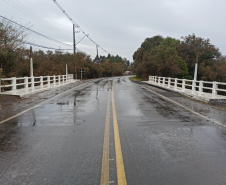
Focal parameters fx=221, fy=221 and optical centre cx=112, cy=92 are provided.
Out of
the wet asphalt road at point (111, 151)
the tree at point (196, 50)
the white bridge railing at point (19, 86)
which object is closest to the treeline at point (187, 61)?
the tree at point (196, 50)

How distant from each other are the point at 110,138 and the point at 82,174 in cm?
207

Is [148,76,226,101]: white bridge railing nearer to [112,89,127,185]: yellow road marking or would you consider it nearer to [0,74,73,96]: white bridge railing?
[112,89,127,185]: yellow road marking

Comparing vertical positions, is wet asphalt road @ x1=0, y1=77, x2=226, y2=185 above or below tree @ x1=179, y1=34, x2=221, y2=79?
below

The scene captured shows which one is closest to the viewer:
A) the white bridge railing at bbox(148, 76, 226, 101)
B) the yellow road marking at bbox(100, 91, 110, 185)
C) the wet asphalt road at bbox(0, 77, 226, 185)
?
the yellow road marking at bbox(100, 91, 110, 185)

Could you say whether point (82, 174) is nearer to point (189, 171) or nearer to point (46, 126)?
point (189, 171)

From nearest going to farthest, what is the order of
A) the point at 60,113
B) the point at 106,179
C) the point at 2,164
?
the point at 106,179
the point at 2,164
the point at 60,113

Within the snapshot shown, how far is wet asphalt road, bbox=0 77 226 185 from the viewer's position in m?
3.76

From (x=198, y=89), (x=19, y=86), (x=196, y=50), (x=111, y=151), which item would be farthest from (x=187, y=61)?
(x=111, y=151)

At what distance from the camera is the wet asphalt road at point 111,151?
3756 millimetres

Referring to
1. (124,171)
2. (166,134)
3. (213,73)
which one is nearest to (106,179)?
(124,171)

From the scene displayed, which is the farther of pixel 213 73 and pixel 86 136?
pixel 213 73

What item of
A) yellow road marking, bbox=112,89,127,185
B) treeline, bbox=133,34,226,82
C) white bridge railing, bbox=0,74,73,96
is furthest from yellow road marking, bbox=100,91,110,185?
treeline, bbox=133,34,226,82

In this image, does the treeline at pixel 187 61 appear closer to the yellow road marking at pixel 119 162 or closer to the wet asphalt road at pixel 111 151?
the wet asphalt road at pixel 111 151

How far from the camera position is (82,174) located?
12.6 ft
